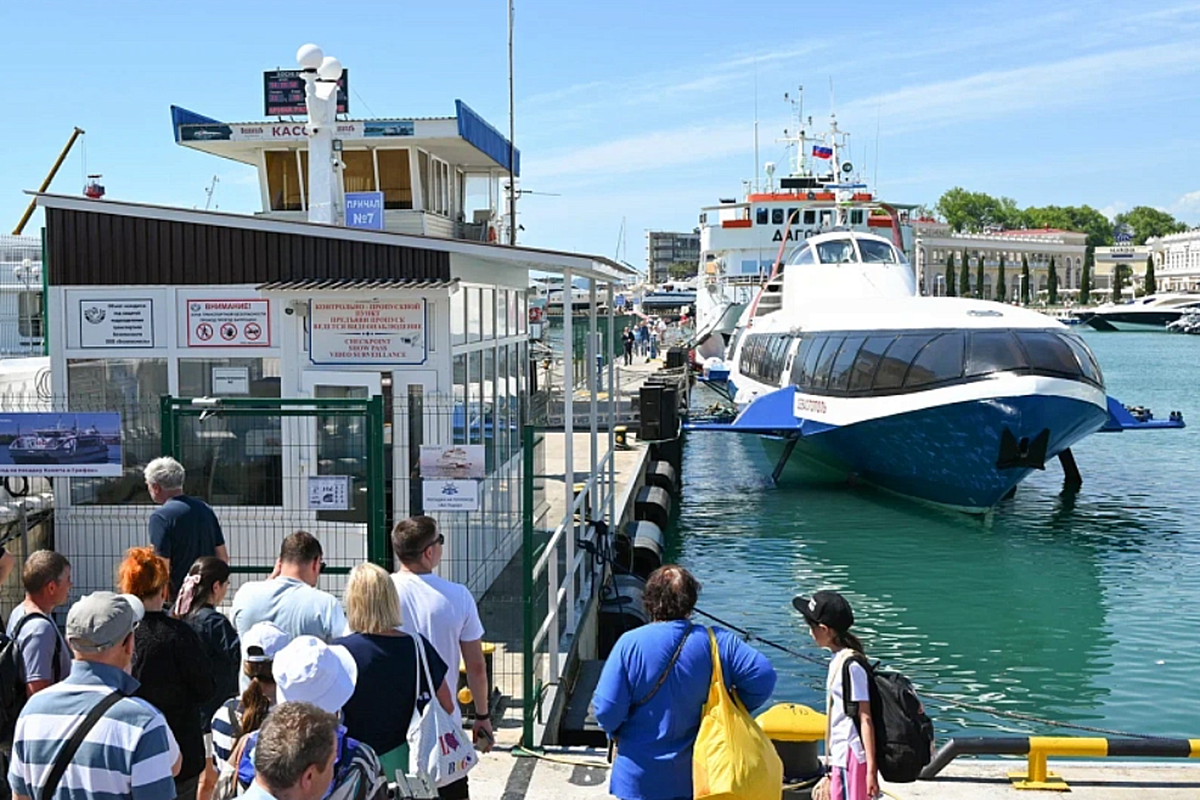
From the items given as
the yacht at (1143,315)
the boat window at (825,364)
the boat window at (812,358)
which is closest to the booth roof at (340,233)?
the boat window at (825,364)

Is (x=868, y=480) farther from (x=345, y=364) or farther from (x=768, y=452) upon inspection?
(x=345, y=364)

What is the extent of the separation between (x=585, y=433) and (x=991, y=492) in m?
7.60

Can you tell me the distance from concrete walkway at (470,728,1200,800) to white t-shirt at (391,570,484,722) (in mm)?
1526

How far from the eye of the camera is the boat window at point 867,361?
2091cm

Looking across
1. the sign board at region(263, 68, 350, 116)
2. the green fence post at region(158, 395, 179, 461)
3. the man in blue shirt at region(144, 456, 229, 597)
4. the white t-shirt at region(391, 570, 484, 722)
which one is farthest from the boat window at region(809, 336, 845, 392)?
the white t-shirt at region(391, 570, 484, 722)

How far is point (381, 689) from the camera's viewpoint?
15.4 ft

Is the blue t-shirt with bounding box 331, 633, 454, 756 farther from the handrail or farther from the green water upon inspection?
the green water

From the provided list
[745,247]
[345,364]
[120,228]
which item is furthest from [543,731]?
[745,247]

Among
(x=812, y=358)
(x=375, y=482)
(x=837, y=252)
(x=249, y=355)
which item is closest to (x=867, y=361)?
(x=812, y=358)

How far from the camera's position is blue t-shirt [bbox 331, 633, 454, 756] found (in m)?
4.68

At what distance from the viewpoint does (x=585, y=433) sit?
2409cm

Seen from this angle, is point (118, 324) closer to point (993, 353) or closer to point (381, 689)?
point (381, 689)

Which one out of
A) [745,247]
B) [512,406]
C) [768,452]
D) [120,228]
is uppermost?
[745,247]

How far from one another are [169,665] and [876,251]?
27.3m
